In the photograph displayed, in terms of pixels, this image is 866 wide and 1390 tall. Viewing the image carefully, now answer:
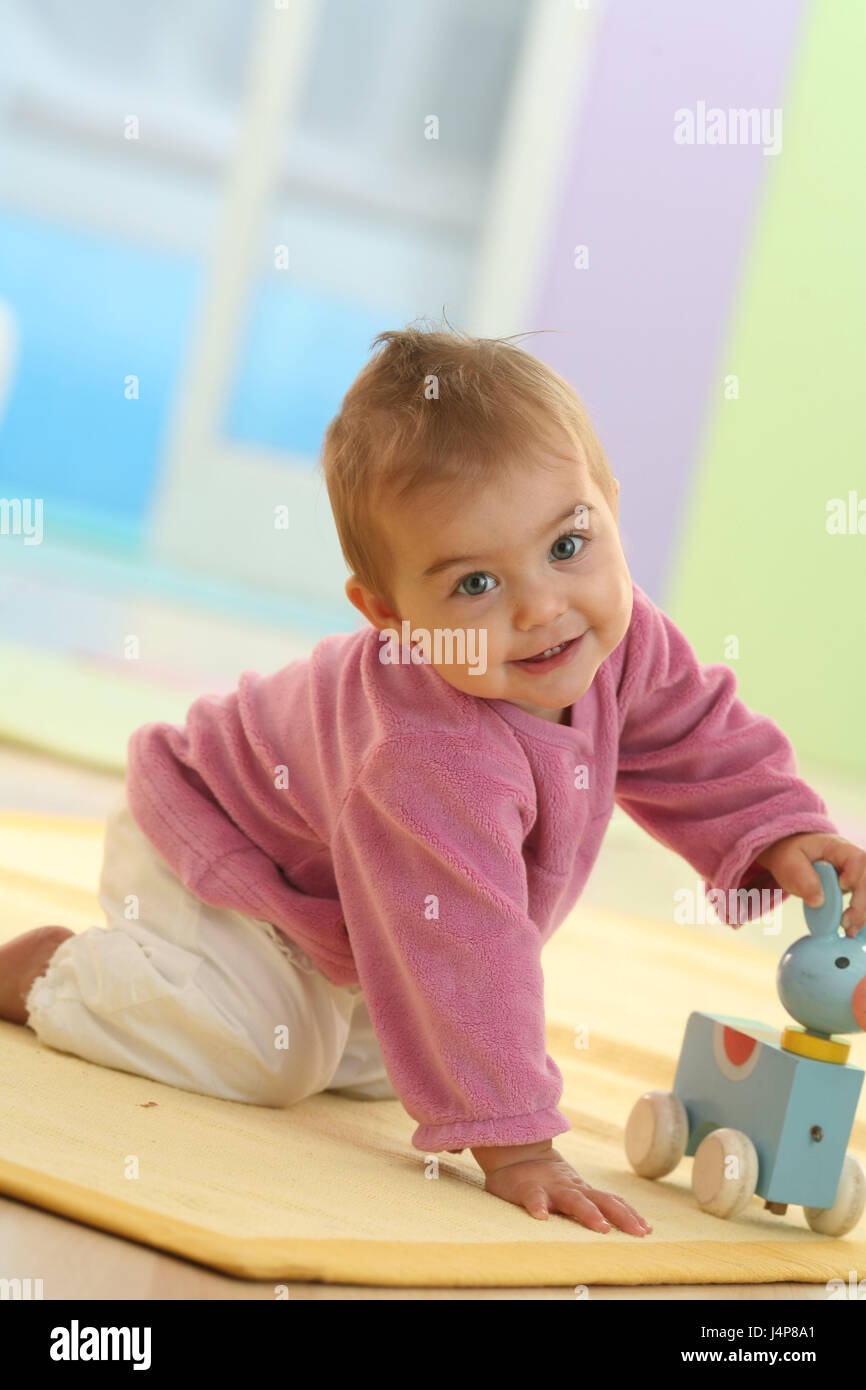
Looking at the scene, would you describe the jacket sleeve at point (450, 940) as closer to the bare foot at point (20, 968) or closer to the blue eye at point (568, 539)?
the blue eye at point (568, 539)

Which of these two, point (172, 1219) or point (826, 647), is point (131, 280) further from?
point (172, 1219)

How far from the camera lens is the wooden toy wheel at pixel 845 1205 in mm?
987

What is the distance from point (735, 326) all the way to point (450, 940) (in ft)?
12.3

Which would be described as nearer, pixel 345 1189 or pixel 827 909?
pixel 345 1189

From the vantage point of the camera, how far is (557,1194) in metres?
0.91

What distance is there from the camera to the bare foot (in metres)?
1.17

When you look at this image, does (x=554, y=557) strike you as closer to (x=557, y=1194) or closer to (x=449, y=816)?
(x=449, y=816)

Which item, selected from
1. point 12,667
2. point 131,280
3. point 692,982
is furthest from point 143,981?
point 131,280

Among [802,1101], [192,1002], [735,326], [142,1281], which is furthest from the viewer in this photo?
[735,326]

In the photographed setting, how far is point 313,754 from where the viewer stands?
1114 millimetres

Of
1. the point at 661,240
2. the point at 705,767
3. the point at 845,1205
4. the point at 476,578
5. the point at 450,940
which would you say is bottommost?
the point at 845,1205

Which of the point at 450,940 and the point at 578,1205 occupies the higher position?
the point at 450,940

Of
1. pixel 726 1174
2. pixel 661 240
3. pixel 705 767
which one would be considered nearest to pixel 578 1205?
pixel 726 1174

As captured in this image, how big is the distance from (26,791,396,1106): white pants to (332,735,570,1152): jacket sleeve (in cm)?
13
